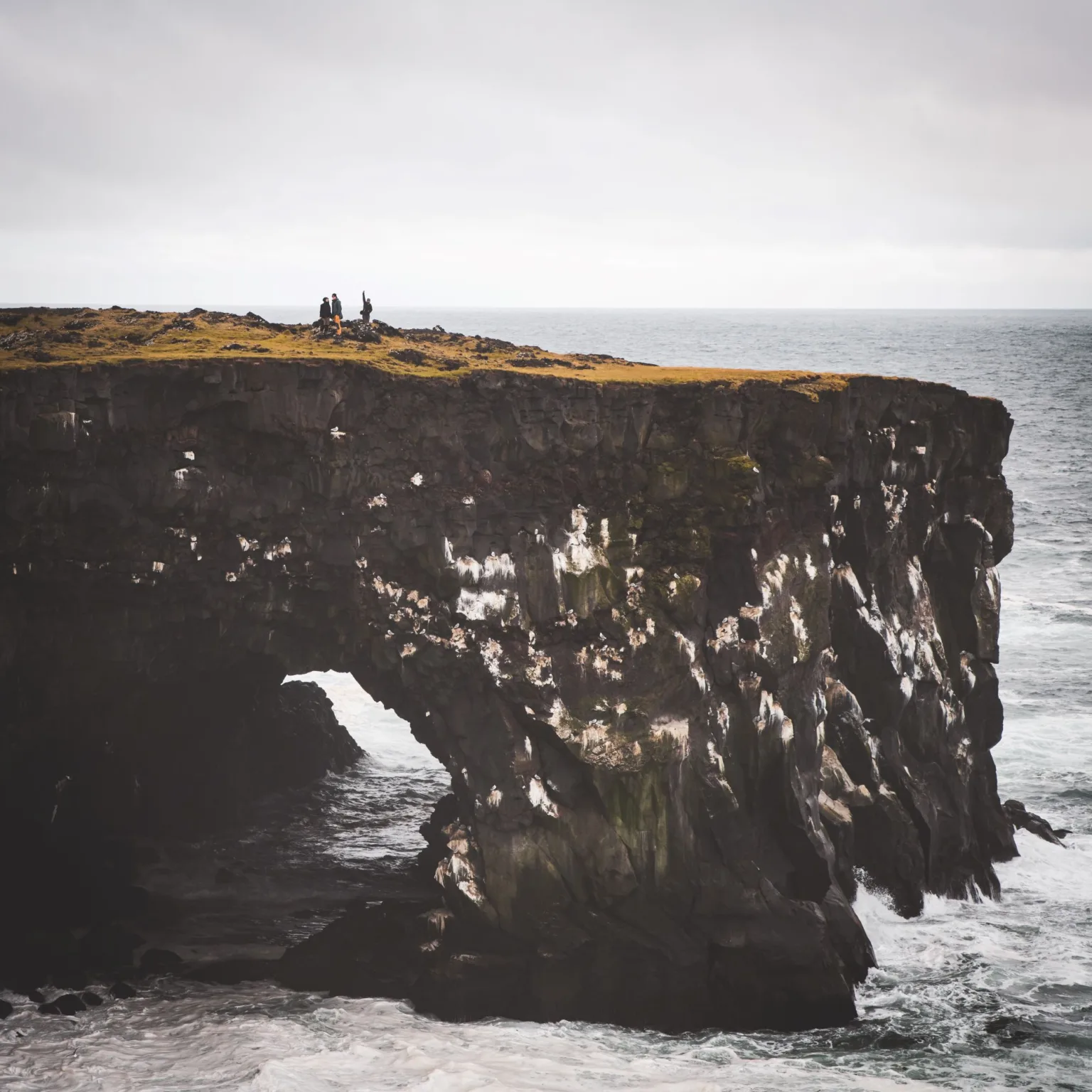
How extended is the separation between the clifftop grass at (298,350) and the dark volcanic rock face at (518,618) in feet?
2.62

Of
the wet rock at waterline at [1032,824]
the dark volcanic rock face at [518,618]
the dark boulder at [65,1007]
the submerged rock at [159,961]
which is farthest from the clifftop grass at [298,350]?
the wet rock at waterline at [1032,824]

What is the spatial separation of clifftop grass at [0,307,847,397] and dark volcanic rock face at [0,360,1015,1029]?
2.62 ft

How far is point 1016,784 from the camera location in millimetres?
57781

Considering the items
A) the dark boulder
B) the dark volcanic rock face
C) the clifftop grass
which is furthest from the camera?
the clifftop grass

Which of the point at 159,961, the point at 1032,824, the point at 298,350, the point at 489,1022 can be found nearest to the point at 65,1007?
the point at 159,961

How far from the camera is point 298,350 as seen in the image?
138 feet

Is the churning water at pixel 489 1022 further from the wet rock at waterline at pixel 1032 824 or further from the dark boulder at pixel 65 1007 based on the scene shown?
the wet rock at waterline at pixel 1032 824

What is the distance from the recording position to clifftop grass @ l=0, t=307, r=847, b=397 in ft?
133

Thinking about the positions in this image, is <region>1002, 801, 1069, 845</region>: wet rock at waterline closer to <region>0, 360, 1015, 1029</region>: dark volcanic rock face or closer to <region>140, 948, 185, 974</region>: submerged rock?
<region>0, 360, 1015, 1029</region>: dark volcanic rock face

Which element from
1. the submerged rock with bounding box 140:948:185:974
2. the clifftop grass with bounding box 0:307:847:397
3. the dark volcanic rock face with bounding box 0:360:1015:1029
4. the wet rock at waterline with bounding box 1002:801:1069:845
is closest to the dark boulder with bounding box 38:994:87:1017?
the submerged rock with bounding box 140:948:185:974

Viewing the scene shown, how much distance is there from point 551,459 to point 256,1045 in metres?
19.7

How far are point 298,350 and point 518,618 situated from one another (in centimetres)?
1187

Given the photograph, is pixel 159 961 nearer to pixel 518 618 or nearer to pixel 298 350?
pixel 518 618

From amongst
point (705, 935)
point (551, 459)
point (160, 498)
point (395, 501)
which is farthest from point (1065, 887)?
point (160, 498)
